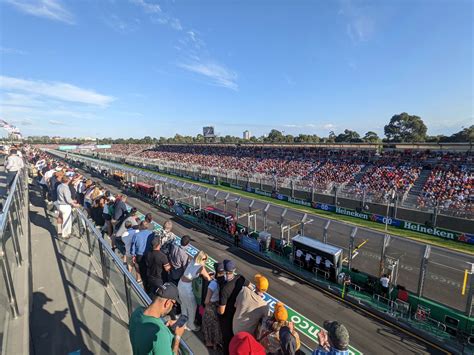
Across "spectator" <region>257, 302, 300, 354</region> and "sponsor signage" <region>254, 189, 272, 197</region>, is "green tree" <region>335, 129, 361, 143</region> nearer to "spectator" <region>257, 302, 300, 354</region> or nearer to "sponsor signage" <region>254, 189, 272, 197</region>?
"sponsor signage" <region>254, 189, 272, 197</region>

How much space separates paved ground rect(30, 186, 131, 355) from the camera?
9.85ft

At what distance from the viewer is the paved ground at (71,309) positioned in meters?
3.00

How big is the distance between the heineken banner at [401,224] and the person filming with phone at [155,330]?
2372 cm

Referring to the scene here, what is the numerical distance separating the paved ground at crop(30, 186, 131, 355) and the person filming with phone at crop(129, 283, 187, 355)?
1087 millimetres

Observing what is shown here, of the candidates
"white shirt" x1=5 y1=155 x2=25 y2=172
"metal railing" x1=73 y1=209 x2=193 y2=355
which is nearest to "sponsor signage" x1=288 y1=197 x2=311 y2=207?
"white shirt" x1=5 y1=155 x2=25 y2=172

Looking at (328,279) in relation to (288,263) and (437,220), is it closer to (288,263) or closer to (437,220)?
(288,263)

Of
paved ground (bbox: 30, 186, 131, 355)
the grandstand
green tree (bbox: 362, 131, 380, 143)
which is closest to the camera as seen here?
paved ground (bbox: 30, 186, 131, 355)

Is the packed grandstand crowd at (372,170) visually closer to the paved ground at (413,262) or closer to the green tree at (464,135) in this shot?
the paved ground at (413,262)

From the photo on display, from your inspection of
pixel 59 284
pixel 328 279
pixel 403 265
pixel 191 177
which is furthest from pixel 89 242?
pixel 191 177

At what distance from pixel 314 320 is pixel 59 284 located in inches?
352

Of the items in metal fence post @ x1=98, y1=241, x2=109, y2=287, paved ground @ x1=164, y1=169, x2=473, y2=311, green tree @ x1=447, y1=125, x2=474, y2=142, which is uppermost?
green tree @ x1=447, y1=125, x2=474, y2=142

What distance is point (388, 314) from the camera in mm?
9727

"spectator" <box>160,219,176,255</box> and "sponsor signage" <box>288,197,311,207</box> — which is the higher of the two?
"spectator" <box>160,219,176,255</box>

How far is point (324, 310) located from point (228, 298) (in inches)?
307
